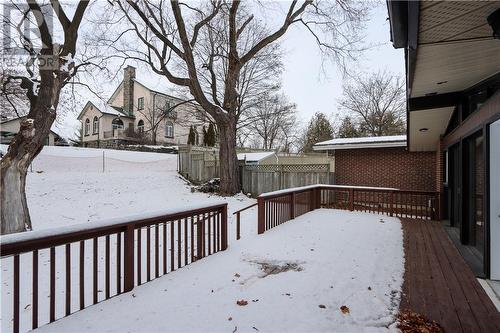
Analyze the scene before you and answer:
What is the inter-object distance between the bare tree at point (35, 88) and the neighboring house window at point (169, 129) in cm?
2050

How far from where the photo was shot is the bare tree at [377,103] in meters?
25.2

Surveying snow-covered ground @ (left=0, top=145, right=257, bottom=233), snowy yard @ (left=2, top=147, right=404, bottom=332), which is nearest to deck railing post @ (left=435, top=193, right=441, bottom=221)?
snowy yard @ (left=2, top=147, right=404, bottom=332)

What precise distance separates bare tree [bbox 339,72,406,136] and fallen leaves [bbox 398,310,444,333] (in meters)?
24.5

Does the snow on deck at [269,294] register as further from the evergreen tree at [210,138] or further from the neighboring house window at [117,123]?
the neighboring house window at [117,123]

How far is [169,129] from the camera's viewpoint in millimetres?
28578

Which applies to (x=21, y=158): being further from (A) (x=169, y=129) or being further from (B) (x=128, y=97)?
(B) (x=128, y=97)

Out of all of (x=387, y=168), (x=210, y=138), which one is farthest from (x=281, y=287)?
(x=210, y=138)

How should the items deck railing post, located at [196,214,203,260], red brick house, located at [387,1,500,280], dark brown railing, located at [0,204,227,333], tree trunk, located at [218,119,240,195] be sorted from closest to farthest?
red brick house, located at [387,1,500,280], dark brown railing, located at [0,204,227,333], deck railing post, located at [196,214,203,260], tree trunk, located at [218,119,240,195]

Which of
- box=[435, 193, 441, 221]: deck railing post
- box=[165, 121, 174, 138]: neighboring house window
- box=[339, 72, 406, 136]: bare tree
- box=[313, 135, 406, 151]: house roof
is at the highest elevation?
box=[339, 72, 406, 136]: bare tree

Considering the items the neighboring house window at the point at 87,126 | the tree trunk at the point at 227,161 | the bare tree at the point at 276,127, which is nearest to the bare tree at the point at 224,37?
the tree trunk at the point at 227,161

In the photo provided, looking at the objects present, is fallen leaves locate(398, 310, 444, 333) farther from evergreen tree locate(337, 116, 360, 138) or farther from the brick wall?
evergreen tree locate(337, 116, 360, 138)

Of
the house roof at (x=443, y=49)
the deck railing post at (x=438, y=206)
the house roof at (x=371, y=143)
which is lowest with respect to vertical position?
the deck railing post at (x=438, y=206)

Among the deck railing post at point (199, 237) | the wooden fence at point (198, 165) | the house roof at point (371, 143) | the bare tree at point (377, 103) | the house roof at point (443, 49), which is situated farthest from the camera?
the bare tree at point (377, 103)

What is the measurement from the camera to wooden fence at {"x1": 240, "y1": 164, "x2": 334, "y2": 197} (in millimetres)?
10836
